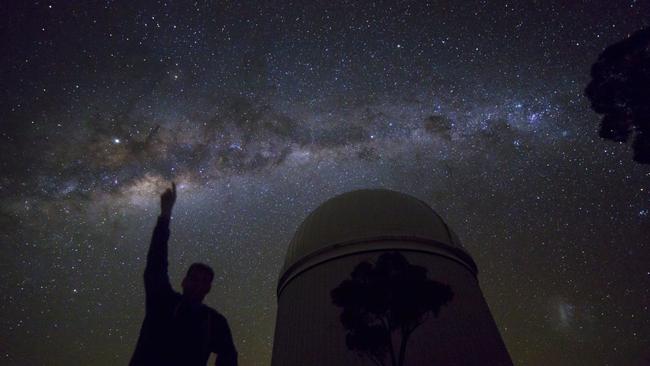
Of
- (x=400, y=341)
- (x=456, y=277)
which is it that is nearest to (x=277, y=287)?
(x=400, y=341)

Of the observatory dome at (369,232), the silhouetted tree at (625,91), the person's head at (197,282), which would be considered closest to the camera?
the person's head at (197,282)

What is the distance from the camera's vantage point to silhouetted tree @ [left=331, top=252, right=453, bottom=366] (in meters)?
7.27

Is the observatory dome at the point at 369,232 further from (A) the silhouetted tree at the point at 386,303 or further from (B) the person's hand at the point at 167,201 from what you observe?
(B) the person's hand at the point at 167,201

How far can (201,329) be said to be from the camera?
9.20 ft

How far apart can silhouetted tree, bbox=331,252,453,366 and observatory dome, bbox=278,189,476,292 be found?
82 centimetres

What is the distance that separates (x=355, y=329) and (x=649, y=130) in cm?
1048

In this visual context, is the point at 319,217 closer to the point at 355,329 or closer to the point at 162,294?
the point at 355,329

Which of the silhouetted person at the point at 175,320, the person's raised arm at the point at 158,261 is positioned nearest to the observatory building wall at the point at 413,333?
the silhouetted person at the point at 175,320

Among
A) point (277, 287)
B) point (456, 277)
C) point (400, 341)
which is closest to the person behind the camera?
point (400, 341)

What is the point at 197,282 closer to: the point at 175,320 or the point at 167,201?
the point at 175,320

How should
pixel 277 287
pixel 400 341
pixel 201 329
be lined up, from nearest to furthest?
pixel 201 329 → pixel 400 341 → pixel 277 287

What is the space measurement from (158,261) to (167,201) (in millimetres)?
576

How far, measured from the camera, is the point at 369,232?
29.3 feet

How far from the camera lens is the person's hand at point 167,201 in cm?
297
